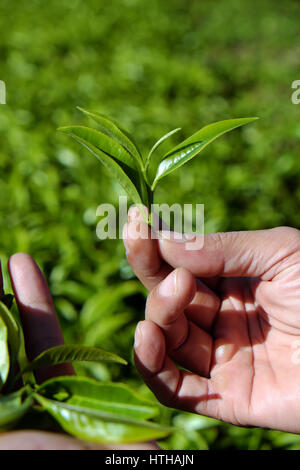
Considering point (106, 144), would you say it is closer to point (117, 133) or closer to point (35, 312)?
point (117, 133)

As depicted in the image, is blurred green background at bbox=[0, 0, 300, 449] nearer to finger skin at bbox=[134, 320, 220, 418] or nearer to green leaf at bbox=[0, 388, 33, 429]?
finger skin at bbox=[134, 320, 220, 418]

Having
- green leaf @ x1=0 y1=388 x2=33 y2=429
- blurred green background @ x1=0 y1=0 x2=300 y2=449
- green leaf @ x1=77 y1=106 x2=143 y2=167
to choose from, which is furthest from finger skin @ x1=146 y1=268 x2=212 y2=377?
blurred green background @ x1=0 y1=0 x2=300 y2=449

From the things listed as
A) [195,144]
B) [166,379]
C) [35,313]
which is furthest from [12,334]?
[195,144]

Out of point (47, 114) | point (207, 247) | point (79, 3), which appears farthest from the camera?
point (79, 3)

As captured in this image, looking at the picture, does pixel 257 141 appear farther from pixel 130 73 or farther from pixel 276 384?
pixel 276 384

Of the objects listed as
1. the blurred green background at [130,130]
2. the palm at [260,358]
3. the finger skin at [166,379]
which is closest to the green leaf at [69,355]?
the finger skin at [166,379]

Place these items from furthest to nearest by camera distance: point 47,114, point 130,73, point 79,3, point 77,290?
point 79,3, point 130,73, point 47,114, point 77,290

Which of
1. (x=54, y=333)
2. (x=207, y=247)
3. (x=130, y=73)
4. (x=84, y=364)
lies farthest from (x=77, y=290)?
(x=130, y=73)
